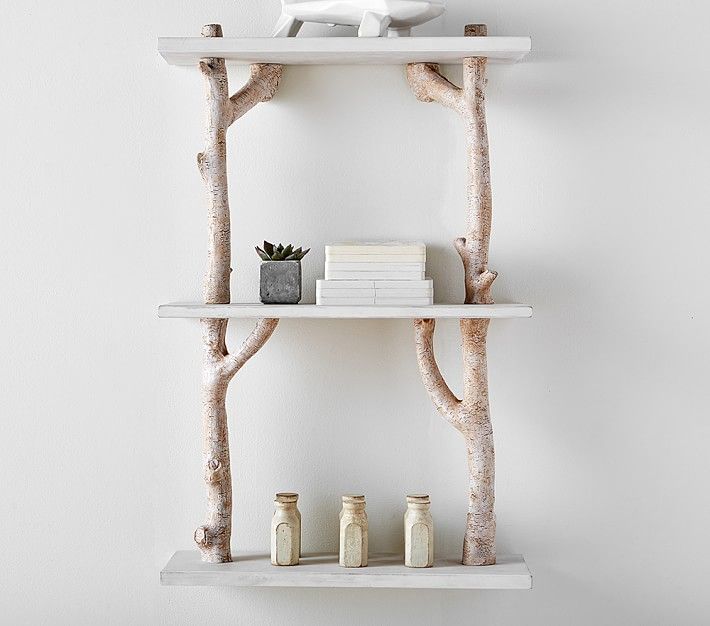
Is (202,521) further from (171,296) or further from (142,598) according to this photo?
(171,296)

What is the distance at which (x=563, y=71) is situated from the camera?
180 cm

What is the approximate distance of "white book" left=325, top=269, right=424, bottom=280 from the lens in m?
1.65

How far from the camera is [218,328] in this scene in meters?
1.71

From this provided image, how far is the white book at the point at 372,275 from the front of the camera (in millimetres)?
1653

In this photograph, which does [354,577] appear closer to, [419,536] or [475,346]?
[419,536]

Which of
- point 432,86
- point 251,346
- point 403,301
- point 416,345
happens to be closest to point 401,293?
point 403,301

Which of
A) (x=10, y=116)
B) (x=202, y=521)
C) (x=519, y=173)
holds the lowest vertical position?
(x=202, y=521)

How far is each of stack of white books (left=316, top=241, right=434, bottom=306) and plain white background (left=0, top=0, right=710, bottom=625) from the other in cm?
15

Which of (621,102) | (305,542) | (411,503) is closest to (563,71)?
(621,102)

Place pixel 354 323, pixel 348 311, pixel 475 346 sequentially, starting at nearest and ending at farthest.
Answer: pixel 348 311 → pixel 475 346 → pixel 354 323

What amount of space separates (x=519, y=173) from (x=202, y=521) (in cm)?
85

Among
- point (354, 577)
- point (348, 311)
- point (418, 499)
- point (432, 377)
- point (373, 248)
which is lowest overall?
point (354, 577)

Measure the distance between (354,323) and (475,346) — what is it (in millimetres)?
236

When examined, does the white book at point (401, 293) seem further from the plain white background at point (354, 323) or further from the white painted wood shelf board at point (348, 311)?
the plain white background at point (354, 323)
